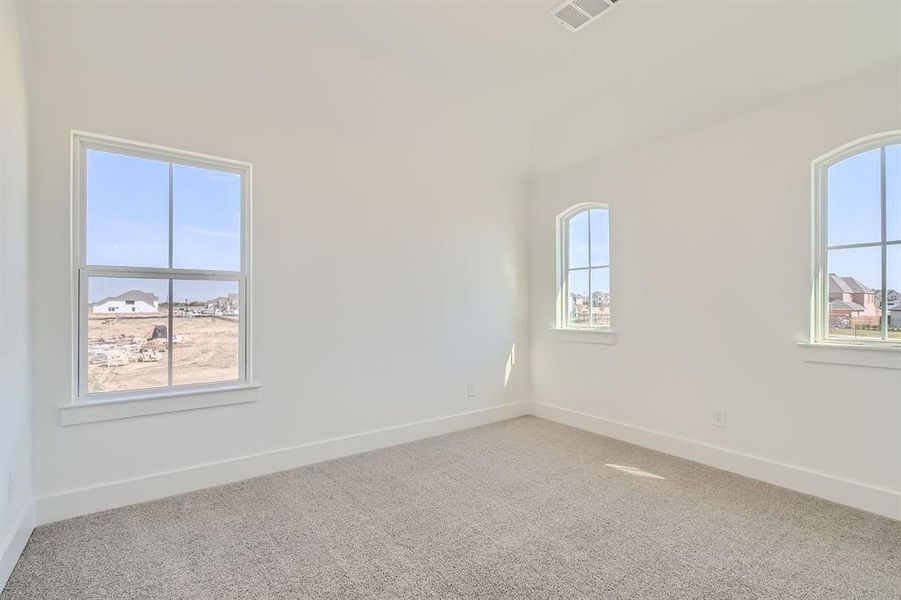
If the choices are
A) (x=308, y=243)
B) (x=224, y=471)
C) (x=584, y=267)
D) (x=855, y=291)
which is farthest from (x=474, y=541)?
(x=584, y=267)

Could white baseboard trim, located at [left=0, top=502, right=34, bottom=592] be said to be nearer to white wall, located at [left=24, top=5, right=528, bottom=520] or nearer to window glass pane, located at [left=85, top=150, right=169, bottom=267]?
white wall, located at [left=24, top=5, right=528, bottom=520]

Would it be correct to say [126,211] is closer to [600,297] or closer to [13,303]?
[13,303]

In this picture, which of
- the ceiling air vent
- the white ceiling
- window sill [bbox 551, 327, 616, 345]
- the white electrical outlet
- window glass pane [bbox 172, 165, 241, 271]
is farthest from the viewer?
window sill [bbox 551, 327, 616, 345]

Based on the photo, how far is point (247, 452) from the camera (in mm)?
3082

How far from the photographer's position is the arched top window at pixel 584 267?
4117 mm

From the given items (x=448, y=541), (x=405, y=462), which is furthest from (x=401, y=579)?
(x=405, y=462)

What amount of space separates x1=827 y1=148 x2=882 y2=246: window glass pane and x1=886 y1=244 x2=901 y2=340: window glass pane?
116 mm

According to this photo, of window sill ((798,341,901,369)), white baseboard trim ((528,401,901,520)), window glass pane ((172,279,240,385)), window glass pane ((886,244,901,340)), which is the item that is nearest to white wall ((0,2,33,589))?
window glass pane ((172,279,240,385))

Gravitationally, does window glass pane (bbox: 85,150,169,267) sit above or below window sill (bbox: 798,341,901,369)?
above

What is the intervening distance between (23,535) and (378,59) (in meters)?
3.24

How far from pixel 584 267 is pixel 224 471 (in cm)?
339

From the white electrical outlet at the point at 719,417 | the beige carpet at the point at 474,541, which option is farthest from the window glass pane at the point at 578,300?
the beige carpet at the point at 474,541

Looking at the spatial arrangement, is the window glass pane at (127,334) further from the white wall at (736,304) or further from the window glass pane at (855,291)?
the window glass pane at (855,291)

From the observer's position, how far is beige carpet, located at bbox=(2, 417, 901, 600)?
191 cm
